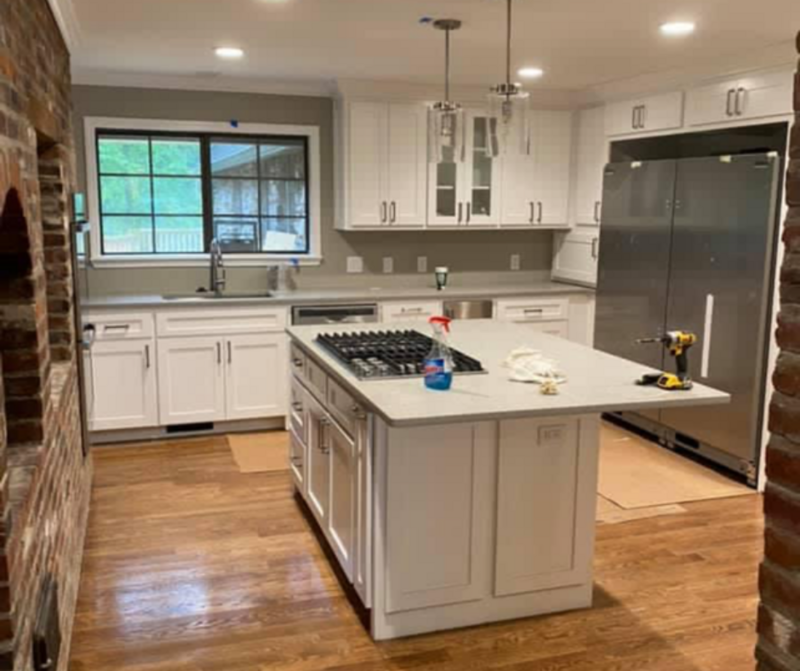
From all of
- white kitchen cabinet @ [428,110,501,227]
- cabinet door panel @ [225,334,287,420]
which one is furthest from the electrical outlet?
cabinet door panel @ [225,334,287,420]

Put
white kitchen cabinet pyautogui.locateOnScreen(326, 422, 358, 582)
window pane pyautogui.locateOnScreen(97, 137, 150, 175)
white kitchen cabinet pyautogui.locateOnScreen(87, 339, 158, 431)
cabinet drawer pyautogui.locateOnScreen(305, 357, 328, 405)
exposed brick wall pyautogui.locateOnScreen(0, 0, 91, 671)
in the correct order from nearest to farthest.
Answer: exposed brick wall pyautogui.locateOnScreen(0, 0, 91, 671), white kitchen cabinet pyautogui.locateOnScreen(326, 422, 358, 582), cabinet drawer pyautogui.locateOnScreen(305, 357, 328, 405), white kitchen cabinet pyautogui.locateOnScreen(87, 339, 158, 431), window pane pyautogui.locateOnScreen(97, 137, 150, 175)

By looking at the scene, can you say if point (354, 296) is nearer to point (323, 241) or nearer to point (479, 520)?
point (323, 241)

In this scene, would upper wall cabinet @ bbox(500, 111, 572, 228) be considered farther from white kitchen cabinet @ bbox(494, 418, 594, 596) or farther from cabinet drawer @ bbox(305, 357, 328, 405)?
white kitchen cabinet @ bbox(494, 418, 594, 596)

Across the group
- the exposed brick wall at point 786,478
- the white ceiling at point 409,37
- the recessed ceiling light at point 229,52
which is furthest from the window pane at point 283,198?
the exposed brick wall at point 786,478

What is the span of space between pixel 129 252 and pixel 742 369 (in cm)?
393

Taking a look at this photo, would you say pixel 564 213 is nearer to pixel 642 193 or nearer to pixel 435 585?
pixel 642 193

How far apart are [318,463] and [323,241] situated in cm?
252

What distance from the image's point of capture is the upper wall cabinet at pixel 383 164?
17.3 ft

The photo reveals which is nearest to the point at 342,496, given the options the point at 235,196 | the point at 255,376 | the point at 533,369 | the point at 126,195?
the point at 533,369

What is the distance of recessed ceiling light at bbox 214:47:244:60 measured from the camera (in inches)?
164

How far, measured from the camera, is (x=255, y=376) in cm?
511

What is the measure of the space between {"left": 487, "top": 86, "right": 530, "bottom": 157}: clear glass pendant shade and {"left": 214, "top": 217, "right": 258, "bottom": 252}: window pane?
2921 mm

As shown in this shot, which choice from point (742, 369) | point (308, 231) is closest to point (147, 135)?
point (308, 231)

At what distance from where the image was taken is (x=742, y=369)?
418 cm
